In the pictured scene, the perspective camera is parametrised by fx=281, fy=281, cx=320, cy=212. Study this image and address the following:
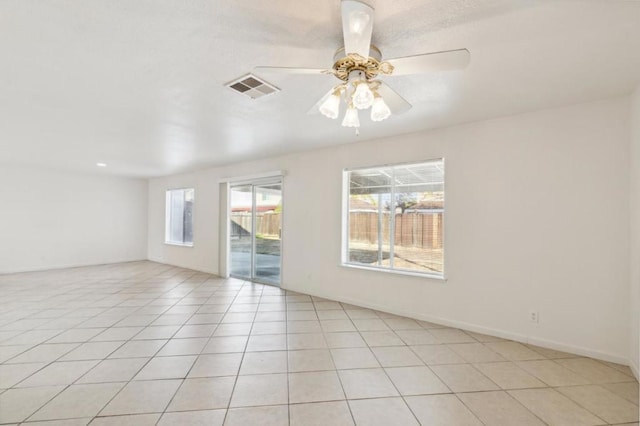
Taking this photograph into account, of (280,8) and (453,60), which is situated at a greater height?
(280,8)

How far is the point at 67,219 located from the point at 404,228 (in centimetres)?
790

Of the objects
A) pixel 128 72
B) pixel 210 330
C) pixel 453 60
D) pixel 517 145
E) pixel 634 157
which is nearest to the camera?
pixel 453 60

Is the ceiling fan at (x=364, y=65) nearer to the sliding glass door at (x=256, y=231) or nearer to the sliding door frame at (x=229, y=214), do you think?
the sliding door frame at (x=229, y=214)

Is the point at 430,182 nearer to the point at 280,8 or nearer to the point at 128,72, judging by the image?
the point at 280,8

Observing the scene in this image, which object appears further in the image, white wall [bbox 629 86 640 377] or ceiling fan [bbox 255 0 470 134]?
white wall [bbox 629 86 640 377]

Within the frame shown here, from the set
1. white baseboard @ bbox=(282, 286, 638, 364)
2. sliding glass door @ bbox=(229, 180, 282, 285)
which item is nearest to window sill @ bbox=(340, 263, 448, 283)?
white baseboard @ bbox=(282, 286, 638, 364)

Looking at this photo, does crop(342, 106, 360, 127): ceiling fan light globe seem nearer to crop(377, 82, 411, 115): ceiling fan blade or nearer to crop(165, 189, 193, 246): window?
crop(377, 82, 411, 115): ceiling fan blade

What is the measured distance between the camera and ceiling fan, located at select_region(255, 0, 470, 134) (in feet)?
4.21

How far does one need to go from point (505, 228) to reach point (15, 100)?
16.7ft

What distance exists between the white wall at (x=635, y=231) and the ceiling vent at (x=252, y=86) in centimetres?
308

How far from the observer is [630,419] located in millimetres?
1859

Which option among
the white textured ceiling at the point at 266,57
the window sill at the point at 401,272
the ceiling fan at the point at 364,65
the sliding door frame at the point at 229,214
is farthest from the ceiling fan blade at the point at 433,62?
the sliding door frame at the point at 229,214

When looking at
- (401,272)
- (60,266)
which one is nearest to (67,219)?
(60,266)

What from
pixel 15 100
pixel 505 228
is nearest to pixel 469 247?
pixel 505 228
